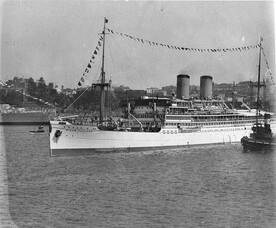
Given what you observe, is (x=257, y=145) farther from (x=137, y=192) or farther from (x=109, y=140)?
(x=137, y=192)

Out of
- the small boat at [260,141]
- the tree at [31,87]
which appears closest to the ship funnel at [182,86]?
the small boat at [260,141]

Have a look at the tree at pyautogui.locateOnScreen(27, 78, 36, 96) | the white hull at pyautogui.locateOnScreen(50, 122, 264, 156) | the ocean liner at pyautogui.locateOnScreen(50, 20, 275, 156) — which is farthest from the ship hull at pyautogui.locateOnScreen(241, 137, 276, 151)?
the tree at pyautogui.locateOnScreen(27, 78, 36, 96)

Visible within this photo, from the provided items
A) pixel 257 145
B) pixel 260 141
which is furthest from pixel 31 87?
pixel 257 145

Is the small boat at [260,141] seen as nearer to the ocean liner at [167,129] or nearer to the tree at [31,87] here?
the ocean liner at [167,129]

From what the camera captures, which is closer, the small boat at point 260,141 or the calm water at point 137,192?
the calm water at point 137,192

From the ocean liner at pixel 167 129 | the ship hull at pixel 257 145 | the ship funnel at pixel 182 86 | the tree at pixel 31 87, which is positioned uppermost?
the tree at pixel 31 87

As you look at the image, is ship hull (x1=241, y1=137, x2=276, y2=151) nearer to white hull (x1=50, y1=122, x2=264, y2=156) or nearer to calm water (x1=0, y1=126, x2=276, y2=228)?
calm water (x1=0, y1=126, x2=276, y2=228)

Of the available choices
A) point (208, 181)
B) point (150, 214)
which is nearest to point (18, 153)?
point (208, 181)
